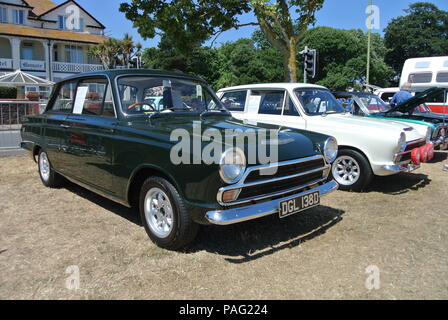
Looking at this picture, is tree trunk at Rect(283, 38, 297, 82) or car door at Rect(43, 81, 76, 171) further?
tree trunk at Rect(283, 38, 297, 82)

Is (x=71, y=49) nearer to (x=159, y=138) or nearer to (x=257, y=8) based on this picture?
(x=257, y=8)

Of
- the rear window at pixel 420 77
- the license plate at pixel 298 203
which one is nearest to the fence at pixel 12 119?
the license plate at pixel 298 203

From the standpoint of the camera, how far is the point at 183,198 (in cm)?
317

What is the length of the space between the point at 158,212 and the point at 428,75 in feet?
46.4

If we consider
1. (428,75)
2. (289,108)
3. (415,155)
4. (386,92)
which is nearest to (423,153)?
(415,155)

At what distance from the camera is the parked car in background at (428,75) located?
532 inches

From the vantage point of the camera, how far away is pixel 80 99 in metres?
4.76

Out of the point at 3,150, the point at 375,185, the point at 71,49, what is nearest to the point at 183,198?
the point at 375,185

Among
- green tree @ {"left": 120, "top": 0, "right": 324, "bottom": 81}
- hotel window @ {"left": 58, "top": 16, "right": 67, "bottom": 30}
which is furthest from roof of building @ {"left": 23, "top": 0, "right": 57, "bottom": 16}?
green tree @ {"left": 120, "top": 0, "right": 324, "bottom": 81}

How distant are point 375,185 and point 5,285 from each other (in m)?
5.53

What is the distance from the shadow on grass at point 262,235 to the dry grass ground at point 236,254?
0.04ft

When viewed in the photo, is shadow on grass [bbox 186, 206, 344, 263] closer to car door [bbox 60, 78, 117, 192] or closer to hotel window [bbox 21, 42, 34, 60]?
car door [bbox 60, 78, 117, 192]

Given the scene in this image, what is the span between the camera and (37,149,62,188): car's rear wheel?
571cm
